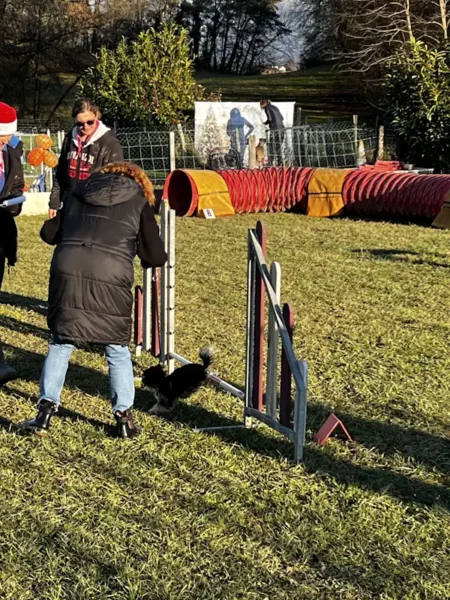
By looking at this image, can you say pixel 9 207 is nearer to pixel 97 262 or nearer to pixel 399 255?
pixel 97 262

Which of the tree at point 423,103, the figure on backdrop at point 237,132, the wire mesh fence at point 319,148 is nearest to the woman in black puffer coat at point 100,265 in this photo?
the tree at point 423,103

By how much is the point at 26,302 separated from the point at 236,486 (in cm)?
420

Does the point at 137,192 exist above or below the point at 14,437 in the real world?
above

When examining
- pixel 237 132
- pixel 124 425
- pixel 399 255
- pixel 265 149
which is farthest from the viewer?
pixel 237 132

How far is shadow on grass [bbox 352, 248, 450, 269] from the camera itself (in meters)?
8.73

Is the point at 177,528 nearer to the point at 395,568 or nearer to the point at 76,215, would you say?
the point at 395,568

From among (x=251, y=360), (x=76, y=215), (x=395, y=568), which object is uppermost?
(x=76, y=215)

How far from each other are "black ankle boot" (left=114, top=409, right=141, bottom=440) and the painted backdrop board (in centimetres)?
1613

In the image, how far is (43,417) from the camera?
383 cm

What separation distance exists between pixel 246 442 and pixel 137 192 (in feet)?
4.82

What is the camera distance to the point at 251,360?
4.05m

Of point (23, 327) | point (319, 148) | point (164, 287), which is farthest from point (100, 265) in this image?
point (319, 148)

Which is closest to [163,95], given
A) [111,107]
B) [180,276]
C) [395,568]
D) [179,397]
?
[111,107]

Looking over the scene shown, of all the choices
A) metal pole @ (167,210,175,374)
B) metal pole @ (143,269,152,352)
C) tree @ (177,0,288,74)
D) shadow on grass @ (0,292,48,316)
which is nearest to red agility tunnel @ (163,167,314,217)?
shadow on grass @ (0,292,48,316)
